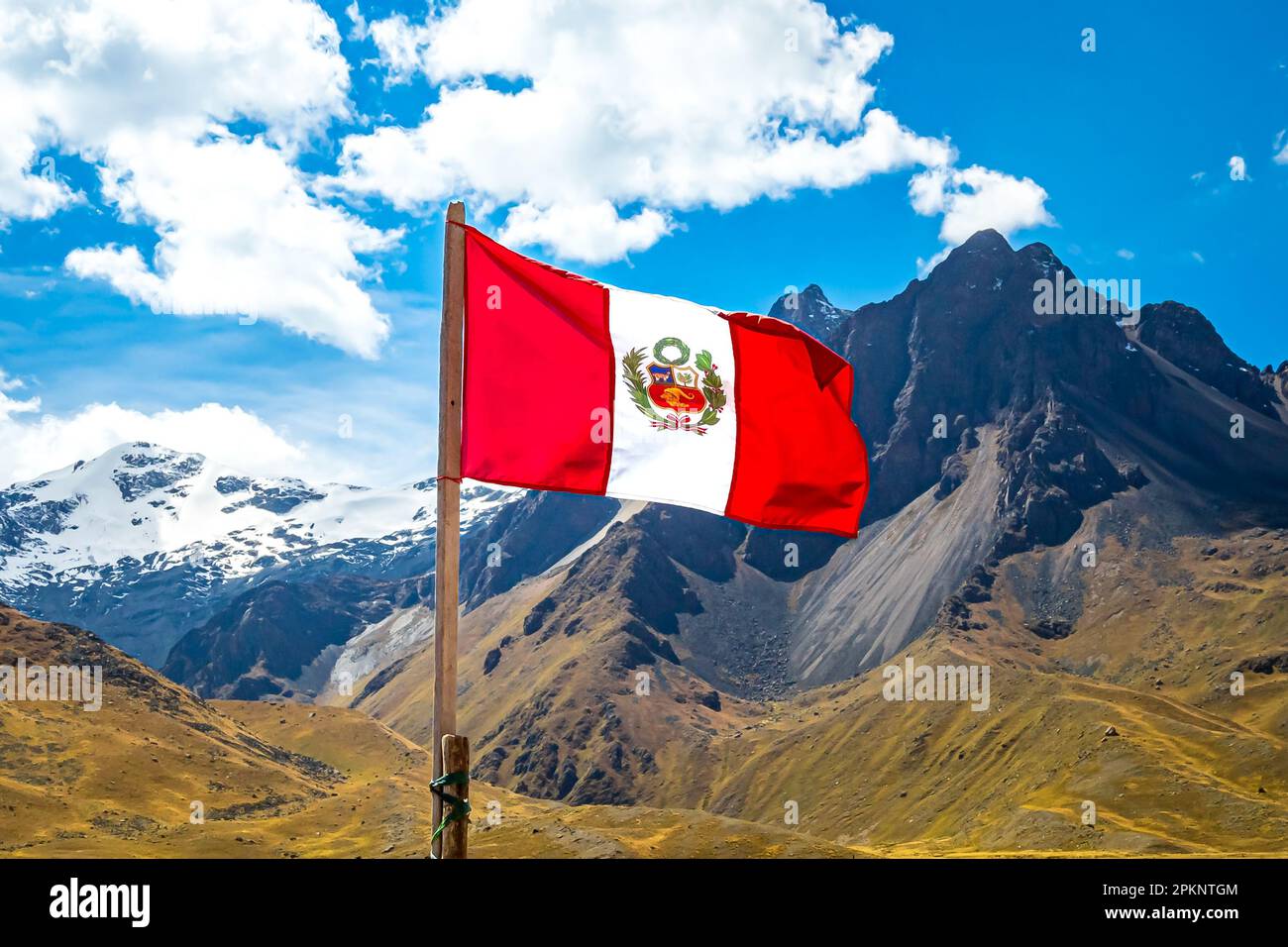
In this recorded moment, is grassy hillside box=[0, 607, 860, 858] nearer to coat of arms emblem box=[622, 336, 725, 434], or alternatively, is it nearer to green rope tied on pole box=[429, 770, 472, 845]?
coat of arms emblem box=[622, 336, 725, 434]

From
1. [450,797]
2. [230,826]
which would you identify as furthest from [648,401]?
[230,826]

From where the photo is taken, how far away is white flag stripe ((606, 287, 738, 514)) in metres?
18.2

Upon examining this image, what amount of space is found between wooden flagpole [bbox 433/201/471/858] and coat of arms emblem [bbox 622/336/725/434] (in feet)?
10.6

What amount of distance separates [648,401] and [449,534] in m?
4.73

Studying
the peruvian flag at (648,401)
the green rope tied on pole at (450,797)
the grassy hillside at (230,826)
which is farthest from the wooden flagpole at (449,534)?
the grassy hillside at (230,826)

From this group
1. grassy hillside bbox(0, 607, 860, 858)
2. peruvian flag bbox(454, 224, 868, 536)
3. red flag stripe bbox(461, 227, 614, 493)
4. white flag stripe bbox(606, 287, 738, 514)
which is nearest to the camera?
red flag stripe bbox(461, 227, 614, 493)

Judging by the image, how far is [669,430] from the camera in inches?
729

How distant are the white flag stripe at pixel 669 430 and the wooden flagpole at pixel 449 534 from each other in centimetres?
308

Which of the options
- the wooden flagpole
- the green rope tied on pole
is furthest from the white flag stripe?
the green rope tied on pole

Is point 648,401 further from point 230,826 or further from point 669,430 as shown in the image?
point 230,826

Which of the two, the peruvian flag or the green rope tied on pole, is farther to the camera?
the peruvian flag

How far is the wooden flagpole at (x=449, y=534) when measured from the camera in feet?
46.9

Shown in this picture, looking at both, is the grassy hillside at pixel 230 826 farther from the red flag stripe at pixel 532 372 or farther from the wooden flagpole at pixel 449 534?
the wooden flagpole at pixel 449 534
